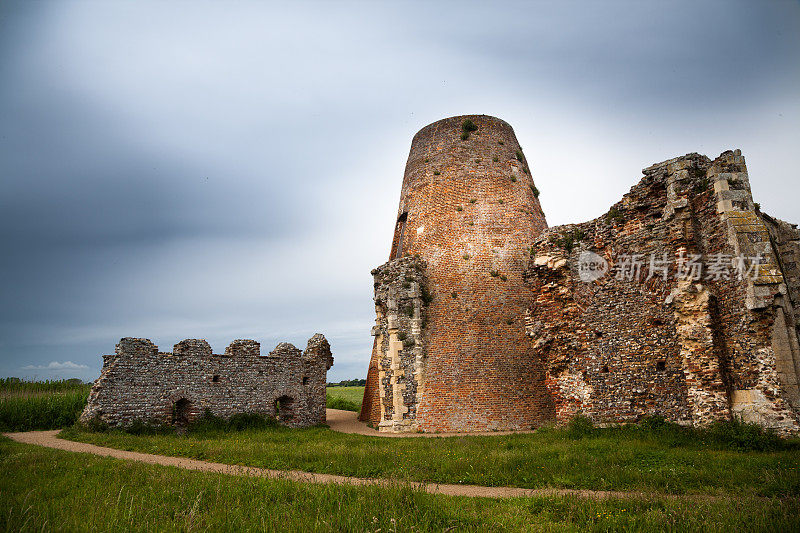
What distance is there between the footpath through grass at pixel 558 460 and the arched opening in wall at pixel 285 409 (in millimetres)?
6485

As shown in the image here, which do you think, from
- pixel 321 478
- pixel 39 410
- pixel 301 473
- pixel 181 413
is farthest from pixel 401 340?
pixel 39 410

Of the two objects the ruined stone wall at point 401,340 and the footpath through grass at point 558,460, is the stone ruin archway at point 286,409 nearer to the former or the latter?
the ruined stone wall at point 401,340

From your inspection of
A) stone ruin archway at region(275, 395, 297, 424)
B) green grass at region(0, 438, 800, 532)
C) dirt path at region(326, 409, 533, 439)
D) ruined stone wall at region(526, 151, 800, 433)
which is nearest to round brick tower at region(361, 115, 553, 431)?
dirt path at region(326, 409, 533, 439)

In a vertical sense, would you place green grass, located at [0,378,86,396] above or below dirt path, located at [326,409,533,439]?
above

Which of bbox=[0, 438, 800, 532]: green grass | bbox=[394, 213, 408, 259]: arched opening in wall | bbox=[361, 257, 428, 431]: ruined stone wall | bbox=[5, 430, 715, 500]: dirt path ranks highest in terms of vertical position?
bbox=[394, 213, 408, 259]: arched opening in wall

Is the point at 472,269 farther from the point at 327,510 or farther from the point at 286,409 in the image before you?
the point at 327,510

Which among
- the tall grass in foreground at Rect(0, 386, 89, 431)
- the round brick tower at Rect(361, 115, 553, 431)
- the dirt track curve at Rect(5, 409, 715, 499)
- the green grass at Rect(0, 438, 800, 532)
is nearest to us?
the green grass at Rect(0, 438, 800, 532)

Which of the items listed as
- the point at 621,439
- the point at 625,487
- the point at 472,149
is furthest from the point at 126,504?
the point at 472,149

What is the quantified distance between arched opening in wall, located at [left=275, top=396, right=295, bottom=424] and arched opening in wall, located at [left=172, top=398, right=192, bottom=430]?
3756mm

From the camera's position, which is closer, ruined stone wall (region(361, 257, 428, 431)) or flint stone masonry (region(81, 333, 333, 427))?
flint stone masonry (region(81, 333, 333, 427))

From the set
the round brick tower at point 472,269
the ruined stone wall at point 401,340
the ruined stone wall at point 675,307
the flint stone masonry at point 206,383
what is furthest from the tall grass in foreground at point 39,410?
the ruined stone wall at point 675,307

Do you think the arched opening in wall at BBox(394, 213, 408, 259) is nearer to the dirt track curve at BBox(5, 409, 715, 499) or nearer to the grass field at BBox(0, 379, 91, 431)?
the dirt track curve at BBox(5, 409, 715, 499)

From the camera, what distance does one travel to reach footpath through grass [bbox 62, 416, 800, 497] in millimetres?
7918

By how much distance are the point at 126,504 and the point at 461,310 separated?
14551 millimetres
